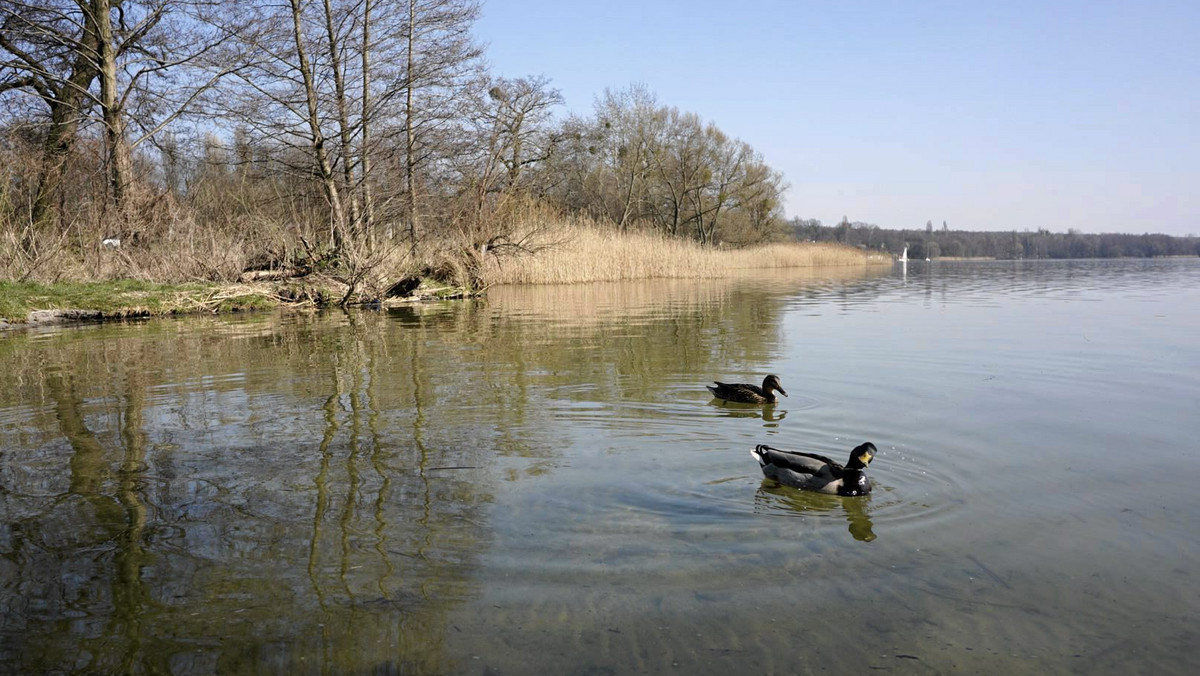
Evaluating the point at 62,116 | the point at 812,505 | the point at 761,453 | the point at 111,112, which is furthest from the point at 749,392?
the point at 62,116

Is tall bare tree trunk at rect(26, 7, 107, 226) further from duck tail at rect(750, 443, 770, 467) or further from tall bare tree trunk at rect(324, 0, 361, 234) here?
duck tail at rect(750, 443, 770, 467)

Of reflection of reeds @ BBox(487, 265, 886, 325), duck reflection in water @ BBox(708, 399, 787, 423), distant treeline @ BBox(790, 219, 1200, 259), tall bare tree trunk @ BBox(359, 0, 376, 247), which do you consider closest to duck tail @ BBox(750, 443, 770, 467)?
duck reflection in water @ BBox(708, 399, 787, 423)

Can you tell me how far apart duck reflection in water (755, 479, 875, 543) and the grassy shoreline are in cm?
1542

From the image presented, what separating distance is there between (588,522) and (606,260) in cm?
2837

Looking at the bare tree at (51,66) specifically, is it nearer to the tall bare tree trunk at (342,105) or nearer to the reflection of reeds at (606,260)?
the tall bare tree trunk at (342,105)

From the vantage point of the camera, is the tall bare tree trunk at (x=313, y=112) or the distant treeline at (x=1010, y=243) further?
the distant treeline at (x=1010, y=243)

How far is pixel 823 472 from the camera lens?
5.32 m

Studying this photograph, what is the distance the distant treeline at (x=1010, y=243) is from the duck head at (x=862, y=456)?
112973 mm

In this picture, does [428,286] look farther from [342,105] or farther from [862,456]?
[862,456]

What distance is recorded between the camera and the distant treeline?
400 ft

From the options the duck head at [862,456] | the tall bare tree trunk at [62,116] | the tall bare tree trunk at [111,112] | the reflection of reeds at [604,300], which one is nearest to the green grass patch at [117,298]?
the tall bare tree trunk at [62,116]

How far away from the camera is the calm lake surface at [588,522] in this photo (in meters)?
3.31

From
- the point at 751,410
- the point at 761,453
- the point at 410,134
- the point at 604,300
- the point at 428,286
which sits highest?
the point at 410,134

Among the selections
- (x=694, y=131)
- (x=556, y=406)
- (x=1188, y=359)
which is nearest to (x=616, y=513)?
(x=556, y=406)
